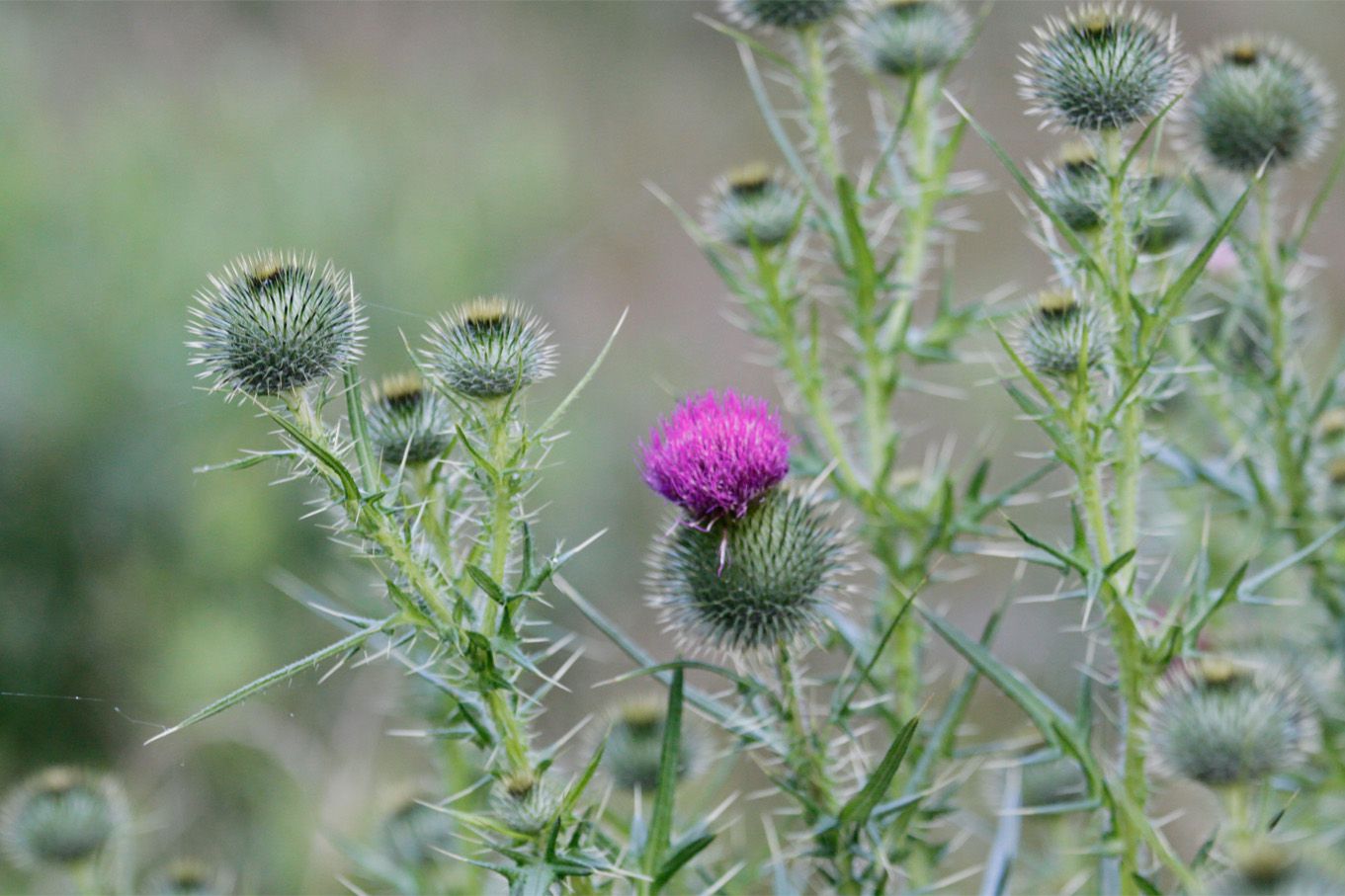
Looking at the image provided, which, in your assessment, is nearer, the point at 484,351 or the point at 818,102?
the point at 484,351

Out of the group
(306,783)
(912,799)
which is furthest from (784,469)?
(306,783)

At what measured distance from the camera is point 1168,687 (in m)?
1.90

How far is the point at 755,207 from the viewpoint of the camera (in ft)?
8.75

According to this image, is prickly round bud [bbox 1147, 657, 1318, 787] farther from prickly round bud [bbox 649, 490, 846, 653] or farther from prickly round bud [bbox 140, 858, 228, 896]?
prickly round bud [bbox 140, 858, 228, 896]

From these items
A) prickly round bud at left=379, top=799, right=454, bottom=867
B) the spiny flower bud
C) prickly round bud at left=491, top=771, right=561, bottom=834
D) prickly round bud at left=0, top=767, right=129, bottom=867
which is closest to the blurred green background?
prickly round bud at left=379, top=799, right=454, bottom=867

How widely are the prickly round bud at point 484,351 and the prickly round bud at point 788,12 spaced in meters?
1.20

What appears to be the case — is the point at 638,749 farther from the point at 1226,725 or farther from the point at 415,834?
the point at 1226,725

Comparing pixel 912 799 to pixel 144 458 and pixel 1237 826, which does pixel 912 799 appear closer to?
pixel 1237 826

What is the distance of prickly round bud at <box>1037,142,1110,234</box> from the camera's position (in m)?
2.01

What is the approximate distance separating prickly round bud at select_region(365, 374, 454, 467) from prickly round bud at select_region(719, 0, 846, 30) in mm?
1215

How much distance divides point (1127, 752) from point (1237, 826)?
258 mm

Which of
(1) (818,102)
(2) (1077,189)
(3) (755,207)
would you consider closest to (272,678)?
(2) (1077,189)

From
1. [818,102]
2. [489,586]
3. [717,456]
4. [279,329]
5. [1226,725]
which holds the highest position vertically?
[818,102]

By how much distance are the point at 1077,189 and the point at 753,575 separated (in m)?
0.80
